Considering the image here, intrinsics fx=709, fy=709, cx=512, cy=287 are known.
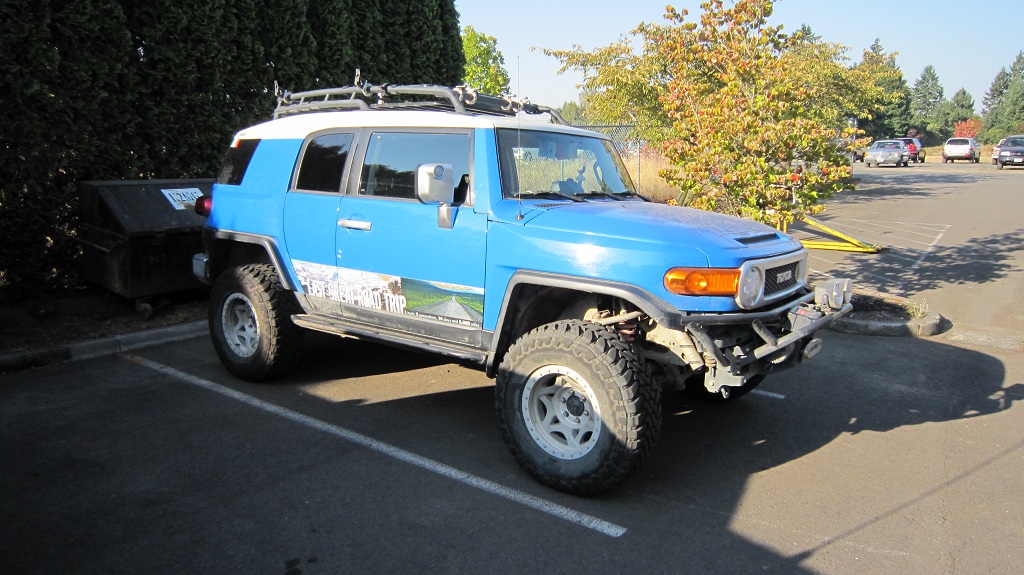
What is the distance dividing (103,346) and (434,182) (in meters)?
4.27

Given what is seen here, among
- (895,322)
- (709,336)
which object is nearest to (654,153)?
(895,322)

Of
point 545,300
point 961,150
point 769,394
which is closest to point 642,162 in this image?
point 769,394

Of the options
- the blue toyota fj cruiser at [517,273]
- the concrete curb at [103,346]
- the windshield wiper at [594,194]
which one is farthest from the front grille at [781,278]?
the concrete curb at [103,346]

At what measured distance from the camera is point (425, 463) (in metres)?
4.44

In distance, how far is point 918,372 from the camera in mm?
6422

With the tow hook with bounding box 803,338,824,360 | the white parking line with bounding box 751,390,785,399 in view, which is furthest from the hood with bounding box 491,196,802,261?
the white parking line with bounding box 751,390,785,399

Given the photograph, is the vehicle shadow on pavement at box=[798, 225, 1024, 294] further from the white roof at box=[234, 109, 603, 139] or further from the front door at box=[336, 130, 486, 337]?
the front door at box=[336, 130, 486, 337]

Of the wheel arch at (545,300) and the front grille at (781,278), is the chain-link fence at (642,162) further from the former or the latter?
the wheel arch at (545,300)

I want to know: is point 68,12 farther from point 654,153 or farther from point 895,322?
point 654,153

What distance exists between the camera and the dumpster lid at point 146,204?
718 cm

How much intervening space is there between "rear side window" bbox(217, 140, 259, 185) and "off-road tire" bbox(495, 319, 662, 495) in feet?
10.3

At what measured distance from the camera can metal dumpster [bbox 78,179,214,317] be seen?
714 cm

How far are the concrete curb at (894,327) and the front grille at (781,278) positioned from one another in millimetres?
3525

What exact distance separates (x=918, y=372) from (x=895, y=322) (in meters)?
1.42
